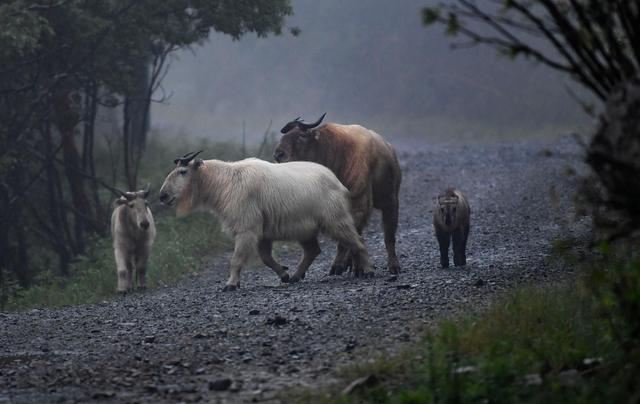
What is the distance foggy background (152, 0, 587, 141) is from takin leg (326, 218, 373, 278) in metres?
24.4

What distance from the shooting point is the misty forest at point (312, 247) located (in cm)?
582

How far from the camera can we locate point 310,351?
758 centimetres

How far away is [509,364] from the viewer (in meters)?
6.05

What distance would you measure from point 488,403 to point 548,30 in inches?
78.3

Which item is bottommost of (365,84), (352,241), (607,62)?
(352,241)

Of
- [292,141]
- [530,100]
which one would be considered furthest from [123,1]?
[530,100]

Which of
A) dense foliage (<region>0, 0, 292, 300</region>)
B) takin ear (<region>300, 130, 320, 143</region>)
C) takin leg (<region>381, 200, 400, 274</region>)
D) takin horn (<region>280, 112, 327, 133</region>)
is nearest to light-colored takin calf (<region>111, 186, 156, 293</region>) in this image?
takin horn (<region>280, 112, 327, 133</region>)

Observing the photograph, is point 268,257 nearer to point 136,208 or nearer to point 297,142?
point 297,142

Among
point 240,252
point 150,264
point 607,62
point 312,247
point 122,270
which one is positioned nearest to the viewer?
point 607,62

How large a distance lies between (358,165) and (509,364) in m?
6.12

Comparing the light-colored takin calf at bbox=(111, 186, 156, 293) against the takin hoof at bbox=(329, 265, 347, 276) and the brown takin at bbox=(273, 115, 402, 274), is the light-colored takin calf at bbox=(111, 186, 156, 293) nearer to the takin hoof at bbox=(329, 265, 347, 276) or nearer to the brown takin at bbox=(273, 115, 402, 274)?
the brown takin at bbox=(273, 115, 402, 274)

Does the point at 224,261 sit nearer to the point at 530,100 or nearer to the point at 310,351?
the point at 310,351

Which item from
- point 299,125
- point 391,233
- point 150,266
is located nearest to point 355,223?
point 391,233

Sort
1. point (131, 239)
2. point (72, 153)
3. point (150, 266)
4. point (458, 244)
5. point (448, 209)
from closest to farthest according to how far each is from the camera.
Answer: point (448, 209) < point (458, 244) < point (131, 239) < point (150, 266) < point (72, 153)
